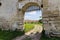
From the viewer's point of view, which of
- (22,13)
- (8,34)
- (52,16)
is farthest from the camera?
(22,13)

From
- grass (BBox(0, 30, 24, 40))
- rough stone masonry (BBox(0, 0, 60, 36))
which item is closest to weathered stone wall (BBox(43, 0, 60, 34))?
rough stone masonry (BBox(0, 0, 60, 36))

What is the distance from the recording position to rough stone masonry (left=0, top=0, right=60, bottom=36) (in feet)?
32.2

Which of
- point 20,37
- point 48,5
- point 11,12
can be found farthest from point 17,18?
point 48,5

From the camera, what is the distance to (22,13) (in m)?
10.9

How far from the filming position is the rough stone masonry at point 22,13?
32.2ft

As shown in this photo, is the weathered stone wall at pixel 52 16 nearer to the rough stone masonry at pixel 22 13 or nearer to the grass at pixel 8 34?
the rough stone masonry at pixel 22 13

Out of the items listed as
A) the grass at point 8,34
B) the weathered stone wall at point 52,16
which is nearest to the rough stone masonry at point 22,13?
the weathered stone wall at point 52,16

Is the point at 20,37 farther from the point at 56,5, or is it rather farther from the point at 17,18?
the point at 56,5

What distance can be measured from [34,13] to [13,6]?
884 cm

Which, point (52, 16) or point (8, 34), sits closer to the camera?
point (52, 16)

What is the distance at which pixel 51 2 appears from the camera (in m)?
9.86

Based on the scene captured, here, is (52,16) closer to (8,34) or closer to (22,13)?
(22,13)

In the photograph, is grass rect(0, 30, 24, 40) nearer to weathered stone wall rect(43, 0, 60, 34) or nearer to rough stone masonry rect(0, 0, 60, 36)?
rough stone masonry rect(0, 0, 60, 36)

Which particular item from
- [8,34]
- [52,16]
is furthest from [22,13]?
[52,16]
